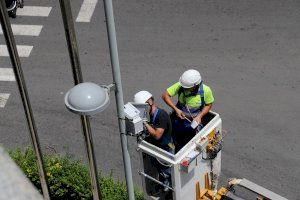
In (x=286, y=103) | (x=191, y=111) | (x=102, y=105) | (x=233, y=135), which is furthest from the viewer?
(x=286, y=103)

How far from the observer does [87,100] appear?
15.8 ft

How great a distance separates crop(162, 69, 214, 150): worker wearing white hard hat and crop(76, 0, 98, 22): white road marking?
22.8 feet

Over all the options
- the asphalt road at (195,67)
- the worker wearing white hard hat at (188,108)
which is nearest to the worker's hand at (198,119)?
the worker wearing white hard hat at (188,108)

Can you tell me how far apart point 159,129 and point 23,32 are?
308 inches

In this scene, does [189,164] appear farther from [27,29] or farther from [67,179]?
[27,29]

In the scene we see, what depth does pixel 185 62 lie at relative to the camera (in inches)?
487

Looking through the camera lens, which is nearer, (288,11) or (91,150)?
(91,150)

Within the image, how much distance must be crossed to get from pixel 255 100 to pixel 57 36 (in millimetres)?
5524

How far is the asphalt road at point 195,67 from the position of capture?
10211mm

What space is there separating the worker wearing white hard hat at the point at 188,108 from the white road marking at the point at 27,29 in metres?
7.06

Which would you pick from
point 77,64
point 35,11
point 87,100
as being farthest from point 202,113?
point 35,11

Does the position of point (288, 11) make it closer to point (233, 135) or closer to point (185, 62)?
point (185, 62)

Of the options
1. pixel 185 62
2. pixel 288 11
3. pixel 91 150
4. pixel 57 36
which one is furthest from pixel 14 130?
pixel 288 11

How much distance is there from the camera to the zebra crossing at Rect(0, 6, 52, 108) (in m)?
12.3
